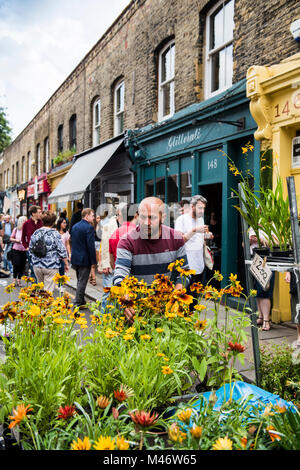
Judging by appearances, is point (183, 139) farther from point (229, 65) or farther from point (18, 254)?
point (18, 254)

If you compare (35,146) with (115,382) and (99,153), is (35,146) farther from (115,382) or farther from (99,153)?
(115,382)

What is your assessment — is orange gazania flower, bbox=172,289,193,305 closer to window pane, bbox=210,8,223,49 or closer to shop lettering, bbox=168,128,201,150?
shop lettering, bbox=168,128,201,150

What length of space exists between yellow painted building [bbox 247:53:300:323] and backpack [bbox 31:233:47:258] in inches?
150

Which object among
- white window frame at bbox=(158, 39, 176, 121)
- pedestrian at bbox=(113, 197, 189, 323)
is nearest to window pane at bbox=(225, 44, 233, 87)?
white window frame at bbox=(158, 39, 176, 121)

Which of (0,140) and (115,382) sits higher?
(0,140)

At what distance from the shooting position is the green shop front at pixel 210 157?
795cm

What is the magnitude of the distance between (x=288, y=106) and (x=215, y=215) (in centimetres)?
321

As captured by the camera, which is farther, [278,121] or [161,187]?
[161,187]

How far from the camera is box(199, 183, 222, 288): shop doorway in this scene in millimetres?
9015

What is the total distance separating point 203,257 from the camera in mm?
6680

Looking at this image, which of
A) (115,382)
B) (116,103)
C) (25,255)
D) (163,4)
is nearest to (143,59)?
(163,4)

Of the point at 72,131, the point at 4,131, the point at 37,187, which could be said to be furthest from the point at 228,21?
the point at 4,131

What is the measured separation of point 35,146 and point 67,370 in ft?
84.1

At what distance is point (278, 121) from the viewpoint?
6.88 m
